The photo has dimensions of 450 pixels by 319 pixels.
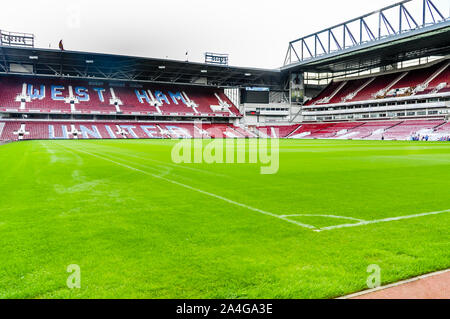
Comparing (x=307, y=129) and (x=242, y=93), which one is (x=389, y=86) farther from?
(x=242, y=93)

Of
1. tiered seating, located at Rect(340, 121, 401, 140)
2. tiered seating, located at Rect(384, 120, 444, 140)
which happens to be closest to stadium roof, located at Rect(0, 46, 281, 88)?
tiered seating, located at Rect(340, 121, 401, 140)

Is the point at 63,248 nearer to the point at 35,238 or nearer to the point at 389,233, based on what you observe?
the point at 35,238

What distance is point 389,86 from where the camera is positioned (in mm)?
69438

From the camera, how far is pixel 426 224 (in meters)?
5.85

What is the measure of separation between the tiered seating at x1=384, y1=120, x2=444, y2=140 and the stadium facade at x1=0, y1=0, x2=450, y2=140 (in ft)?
0.58

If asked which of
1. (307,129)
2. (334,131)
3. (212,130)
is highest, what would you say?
(307,129)

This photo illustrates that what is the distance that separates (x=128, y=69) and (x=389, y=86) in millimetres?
53794

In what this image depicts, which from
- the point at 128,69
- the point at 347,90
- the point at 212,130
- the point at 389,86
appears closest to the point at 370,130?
the point at 389,86

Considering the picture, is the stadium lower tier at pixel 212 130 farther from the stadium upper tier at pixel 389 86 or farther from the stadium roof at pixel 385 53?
the stadium roof at pixel 385 53

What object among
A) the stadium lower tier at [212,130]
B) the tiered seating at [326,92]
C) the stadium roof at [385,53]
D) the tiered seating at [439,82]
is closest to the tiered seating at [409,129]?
the stadium lower tier at [212,130]
